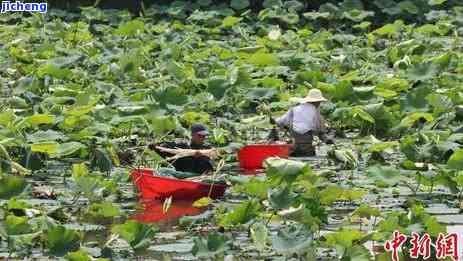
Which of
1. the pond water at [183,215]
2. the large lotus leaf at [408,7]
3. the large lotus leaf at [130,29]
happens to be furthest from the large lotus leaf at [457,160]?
the large lotus leaf at [408,7]

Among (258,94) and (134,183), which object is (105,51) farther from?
(134,183)

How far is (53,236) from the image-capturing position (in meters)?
6.25

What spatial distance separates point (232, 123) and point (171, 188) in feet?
8.42

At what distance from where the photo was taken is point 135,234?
6340mm

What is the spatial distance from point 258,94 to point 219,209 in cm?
423

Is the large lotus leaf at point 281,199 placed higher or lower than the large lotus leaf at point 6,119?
higher

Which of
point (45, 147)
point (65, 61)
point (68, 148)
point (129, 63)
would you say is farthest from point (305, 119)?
point (65, 61)

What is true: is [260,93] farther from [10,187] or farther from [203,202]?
[10,187]

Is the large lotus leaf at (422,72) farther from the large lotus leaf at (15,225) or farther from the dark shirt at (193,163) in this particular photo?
the large lotus leaf at (15,225)

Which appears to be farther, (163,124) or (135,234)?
(163,124)

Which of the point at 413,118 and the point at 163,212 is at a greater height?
the point at 413,118

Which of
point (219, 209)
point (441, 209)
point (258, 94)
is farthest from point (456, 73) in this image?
point (219, 209)

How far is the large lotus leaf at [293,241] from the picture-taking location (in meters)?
6.04

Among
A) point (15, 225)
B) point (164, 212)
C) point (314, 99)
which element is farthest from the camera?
point (314, 99)
